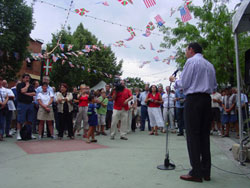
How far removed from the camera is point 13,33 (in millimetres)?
14898

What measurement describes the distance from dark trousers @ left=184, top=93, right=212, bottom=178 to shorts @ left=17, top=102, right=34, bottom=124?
18.1ft

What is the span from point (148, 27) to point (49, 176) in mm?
9810

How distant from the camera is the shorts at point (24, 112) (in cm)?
730

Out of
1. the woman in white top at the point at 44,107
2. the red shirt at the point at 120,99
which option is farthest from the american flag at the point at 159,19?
the woman in white top at the point at 44,107

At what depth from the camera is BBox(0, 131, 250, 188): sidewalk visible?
3.14m

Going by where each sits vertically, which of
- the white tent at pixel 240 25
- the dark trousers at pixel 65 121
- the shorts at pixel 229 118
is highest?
the white tent at pixel 240 25

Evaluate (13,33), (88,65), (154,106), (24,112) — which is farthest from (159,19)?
(88,65)

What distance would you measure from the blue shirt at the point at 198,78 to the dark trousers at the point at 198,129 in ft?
0.32

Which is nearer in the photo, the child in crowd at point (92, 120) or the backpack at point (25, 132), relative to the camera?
the child in crowd at point (92, 120)

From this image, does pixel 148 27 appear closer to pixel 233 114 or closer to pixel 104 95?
pixel 104 95

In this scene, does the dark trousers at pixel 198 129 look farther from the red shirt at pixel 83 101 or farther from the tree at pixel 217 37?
the tree at pixel 217 37

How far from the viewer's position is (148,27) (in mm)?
11852

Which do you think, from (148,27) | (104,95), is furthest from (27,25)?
(104,95)

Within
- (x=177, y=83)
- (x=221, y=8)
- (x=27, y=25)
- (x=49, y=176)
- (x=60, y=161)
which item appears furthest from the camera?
(x=27, y=25)
